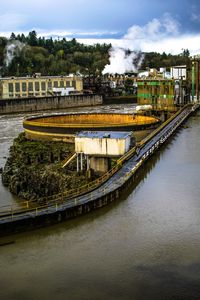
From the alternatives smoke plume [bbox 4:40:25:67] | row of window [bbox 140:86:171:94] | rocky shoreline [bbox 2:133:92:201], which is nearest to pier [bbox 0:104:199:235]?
rocky shoreline [bbox 2:133:92:201]

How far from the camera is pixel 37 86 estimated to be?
183 ft

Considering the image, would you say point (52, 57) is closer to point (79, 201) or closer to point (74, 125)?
point (74, 125)

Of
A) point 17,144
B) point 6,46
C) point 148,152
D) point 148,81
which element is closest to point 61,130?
point 17,144

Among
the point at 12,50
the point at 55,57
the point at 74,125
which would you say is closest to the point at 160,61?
the point at 55,57

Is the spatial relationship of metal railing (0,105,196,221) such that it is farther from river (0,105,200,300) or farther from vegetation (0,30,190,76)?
vegetation (0,30,190,76)

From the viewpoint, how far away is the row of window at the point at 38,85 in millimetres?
53906

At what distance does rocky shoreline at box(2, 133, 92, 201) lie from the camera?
45.4 ft

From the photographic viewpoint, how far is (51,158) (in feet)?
52.7

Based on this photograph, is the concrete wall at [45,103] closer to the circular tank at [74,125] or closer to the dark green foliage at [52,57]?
the dark green foliage at [52,57]

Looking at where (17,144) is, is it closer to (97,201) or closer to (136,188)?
(136,188)

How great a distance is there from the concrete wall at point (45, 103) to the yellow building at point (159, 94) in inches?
659

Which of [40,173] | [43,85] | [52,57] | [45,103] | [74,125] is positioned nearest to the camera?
[40,173]

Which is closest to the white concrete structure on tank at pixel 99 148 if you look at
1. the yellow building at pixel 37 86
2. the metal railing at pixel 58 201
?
the metal railing at pixel 58 201

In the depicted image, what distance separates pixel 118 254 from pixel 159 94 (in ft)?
97.4
